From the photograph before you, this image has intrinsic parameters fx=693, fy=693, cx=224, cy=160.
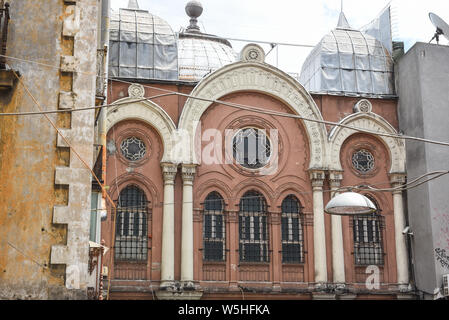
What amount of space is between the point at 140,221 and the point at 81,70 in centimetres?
1495

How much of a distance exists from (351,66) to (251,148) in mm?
6517

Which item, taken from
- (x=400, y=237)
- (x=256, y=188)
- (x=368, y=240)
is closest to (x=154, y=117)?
(x=256, y=188)

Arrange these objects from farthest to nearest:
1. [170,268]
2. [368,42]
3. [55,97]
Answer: [368,42] < [170,268] < [55,97]

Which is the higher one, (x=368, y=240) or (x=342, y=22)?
(x=342, y=22)

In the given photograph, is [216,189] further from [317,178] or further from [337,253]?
[337,253]

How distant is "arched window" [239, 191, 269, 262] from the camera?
86.6 ft

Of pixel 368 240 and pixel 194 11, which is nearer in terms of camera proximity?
pixel 368 240

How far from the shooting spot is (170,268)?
25141 mm

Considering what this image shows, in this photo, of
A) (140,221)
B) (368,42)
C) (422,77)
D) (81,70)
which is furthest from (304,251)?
(81,70)

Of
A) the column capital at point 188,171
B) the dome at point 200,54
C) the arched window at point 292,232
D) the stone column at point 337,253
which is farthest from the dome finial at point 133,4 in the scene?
the stone column at point 337,253

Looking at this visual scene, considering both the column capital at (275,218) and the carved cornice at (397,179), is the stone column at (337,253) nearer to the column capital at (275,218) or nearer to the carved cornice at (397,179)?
the column capital at (275,218)

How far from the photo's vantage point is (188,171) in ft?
85.7

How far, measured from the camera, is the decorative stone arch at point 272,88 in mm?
27234

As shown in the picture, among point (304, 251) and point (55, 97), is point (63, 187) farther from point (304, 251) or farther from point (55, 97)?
point (304, 251)
